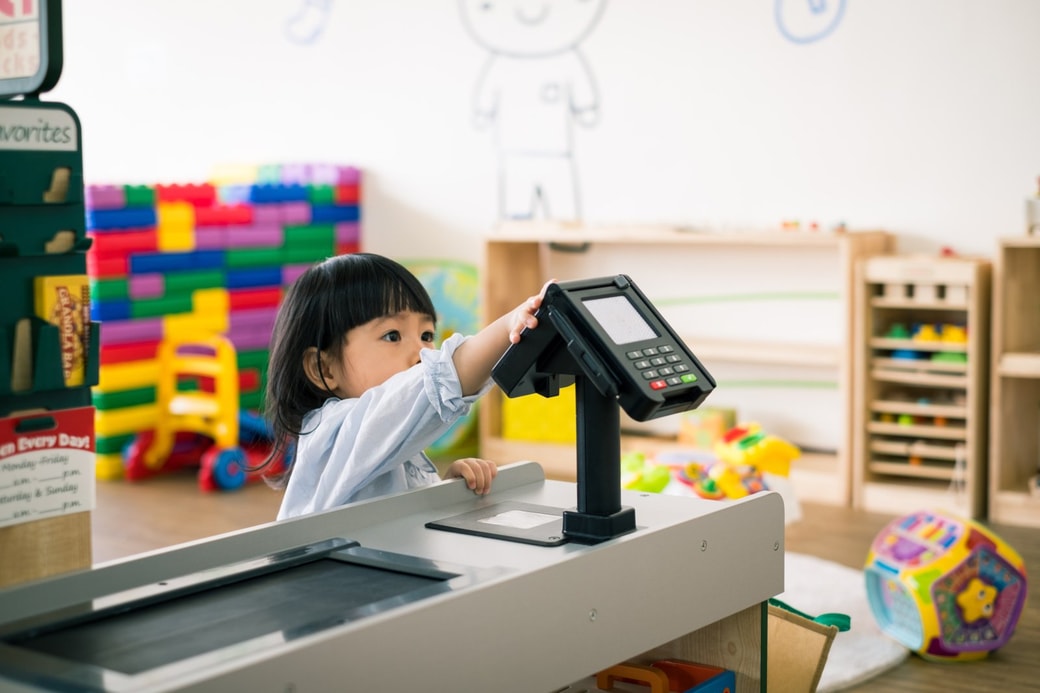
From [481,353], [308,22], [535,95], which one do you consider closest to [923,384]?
[535,95]

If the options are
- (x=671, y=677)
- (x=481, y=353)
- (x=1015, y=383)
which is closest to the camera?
(x=481, y=353)

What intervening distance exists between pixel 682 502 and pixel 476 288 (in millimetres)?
3675

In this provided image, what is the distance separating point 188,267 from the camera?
4.88 metres

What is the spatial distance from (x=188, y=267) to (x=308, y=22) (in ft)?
4.63

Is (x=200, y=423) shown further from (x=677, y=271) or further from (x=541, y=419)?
(x=677, y=271)

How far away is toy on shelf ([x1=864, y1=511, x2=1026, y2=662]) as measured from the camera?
2.71 meters

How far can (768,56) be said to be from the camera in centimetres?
456

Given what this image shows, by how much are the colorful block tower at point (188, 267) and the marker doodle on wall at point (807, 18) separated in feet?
6.43

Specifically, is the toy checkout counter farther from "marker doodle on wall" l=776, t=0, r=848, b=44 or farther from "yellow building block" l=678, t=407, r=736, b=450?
"marker doodle on wall" l=776, t=0, r=848, b=44

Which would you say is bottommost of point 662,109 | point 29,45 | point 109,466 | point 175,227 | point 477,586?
point 109,466

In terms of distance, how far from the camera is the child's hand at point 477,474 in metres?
1.61

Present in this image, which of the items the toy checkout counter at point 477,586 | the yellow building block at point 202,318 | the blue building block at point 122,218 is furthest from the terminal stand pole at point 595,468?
the yellow building block at point 202,318

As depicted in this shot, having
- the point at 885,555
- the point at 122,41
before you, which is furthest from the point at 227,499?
the point at 122,41

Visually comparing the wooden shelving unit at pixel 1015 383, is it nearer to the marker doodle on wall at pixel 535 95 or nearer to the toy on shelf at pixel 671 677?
the marker doodle on wall at pixel 535 95
